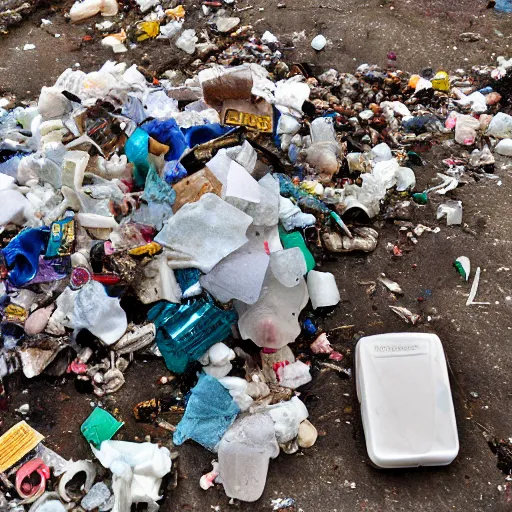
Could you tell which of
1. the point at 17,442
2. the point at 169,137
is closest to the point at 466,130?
the point at 169,137

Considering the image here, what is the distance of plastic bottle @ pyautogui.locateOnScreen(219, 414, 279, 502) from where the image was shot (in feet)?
7.42

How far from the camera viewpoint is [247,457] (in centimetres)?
229

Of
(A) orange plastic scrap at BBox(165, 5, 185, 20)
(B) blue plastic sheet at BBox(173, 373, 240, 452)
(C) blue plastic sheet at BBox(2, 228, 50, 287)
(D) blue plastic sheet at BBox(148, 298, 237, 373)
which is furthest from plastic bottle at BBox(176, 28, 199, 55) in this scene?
(B) blue plastic sheet at BBox(173, 373, 240, 452)

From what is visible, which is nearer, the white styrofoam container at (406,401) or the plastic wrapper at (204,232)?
the white styrofoam container at (406,401)

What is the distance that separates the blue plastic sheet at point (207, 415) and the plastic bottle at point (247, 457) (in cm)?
5

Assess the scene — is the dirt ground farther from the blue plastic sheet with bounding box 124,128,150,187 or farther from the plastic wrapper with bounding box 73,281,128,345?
the blue plastic sheet with bounding box 124,128,150,187

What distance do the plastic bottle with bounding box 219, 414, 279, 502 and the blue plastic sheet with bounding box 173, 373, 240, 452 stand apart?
2.0 inches

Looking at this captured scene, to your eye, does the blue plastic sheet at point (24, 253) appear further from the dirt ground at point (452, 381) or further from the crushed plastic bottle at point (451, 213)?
the crushed plastic bottle at point (451, 213)

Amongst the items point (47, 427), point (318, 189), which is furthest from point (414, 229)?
point (47, 427)

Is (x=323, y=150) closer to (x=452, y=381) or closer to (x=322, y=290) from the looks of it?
(x=322, y=290)

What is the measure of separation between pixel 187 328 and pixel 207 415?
43 centimetres

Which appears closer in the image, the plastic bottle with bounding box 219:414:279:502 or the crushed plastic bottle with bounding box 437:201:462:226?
the plastic bottle with bounding box 219:414:279:502

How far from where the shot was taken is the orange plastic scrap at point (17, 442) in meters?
2.31

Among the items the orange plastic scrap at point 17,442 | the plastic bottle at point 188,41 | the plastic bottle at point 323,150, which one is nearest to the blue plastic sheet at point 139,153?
the plastic bottle at point 323,150
